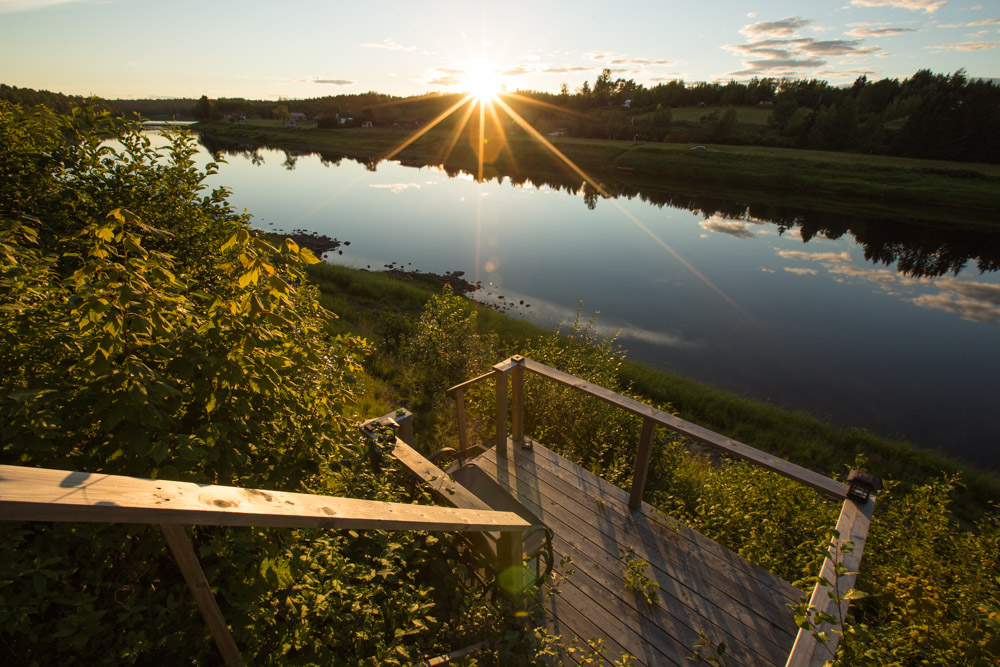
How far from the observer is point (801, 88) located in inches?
3391

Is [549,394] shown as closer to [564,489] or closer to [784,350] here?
[564,489]

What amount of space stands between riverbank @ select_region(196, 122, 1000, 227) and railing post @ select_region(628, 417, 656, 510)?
46202 mm

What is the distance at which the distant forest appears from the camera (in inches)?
2239

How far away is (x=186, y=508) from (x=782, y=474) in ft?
12.2

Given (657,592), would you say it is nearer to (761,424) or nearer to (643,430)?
(643,430)

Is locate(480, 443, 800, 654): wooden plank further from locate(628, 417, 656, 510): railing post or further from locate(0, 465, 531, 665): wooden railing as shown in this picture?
locate(0, 465, 531, 665): wooden railing

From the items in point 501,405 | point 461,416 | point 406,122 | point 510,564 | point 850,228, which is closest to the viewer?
point 510,564

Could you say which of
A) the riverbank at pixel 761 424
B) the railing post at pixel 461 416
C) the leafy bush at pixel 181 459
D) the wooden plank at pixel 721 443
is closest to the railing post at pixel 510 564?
the leafy bush at pixel 181 459

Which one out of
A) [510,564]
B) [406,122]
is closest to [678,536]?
[510,564]

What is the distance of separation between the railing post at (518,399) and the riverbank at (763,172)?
46.1 m

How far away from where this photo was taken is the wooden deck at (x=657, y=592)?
341 centimetres

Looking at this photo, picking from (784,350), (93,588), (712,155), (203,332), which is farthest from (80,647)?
(712,155)

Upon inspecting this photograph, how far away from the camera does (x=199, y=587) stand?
1.52m

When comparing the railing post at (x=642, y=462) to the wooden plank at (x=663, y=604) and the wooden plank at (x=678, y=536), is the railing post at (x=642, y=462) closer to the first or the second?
the wooden plank at (x=678, y=536)
